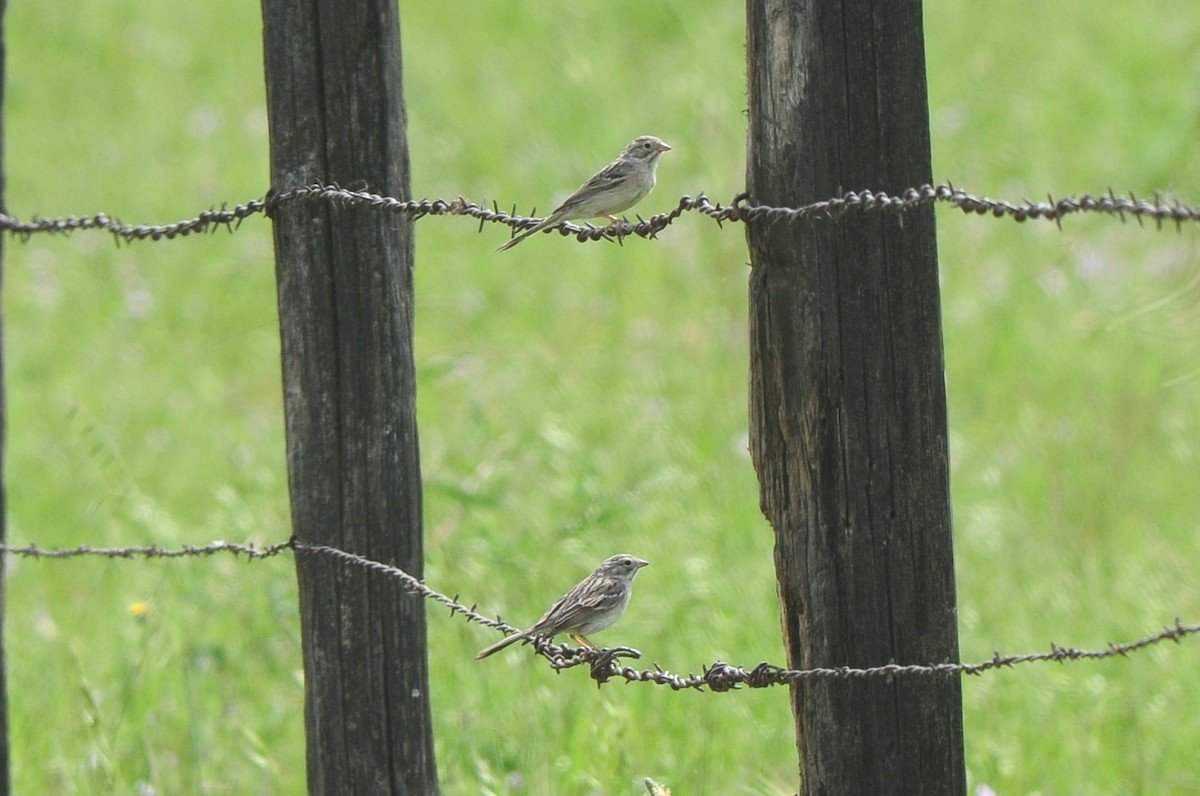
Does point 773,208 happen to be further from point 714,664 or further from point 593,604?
point 593,604

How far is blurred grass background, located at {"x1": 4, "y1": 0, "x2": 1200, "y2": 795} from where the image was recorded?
20.2ft

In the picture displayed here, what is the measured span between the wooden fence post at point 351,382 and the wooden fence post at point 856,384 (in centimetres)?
97

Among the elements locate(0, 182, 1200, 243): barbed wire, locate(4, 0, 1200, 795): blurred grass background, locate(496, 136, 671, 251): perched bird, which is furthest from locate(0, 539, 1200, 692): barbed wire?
locate(496, 136, 671, 251): perched bird

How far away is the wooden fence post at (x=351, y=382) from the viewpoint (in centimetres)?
385

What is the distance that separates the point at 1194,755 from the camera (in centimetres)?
597

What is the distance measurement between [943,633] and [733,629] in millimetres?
3308

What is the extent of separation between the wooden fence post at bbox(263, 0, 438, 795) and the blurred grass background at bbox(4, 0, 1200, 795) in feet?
3.41

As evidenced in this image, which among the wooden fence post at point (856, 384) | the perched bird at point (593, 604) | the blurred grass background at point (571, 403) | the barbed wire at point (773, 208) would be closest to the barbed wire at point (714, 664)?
the wooden fence post at point (856, 384)

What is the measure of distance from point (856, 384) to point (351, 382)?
126cm

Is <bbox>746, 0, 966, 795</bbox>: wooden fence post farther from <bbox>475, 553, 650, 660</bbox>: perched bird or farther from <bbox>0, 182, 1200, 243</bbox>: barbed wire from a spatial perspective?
<bbox>475, 553, 650, 660</bbox>: perched bird

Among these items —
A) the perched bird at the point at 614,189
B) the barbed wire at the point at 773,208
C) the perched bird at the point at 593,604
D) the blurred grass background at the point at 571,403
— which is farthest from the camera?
the blurred grass background at the point at 571,403

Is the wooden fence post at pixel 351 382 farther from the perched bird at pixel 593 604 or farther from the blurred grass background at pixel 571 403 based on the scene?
the blurred grass background at pixel 571 403

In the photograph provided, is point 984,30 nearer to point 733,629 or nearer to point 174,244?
point 174,244

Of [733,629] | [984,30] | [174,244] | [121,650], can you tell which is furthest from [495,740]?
[984,30]
